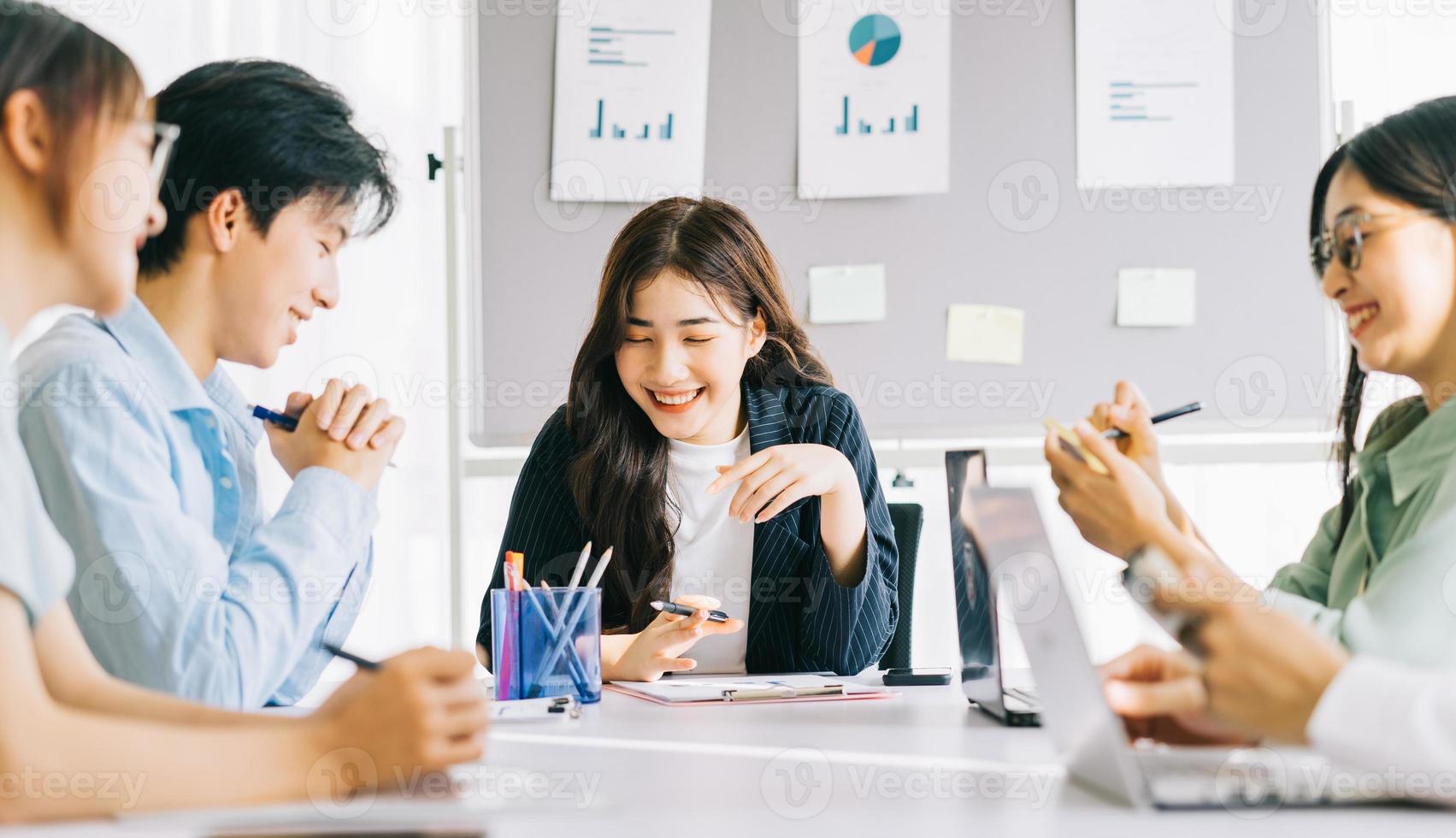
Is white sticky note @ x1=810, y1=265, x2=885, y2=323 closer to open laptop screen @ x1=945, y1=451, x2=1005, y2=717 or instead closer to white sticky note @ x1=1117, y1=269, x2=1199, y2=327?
white sticky note @ x1=1117, y1=269, x2=1199, y2=327

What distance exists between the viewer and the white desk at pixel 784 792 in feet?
2.17

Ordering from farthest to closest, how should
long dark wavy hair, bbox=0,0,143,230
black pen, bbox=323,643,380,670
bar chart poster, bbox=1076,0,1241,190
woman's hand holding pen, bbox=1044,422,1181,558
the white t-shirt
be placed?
bar chart poster, bbox=1076,0,1241,190 → the white t-shirt → woman's hand holding pen, bbox=1044,422,1181,558 → black pen, bbox=323,643,380,670 → long dark wavy hair, bbox=0,0,143,230

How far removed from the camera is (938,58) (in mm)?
2480

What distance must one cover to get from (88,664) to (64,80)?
1.34 feet

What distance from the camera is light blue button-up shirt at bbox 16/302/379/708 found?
0.97 metres

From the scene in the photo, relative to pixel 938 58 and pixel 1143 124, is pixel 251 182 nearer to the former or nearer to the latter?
pixel 938 58

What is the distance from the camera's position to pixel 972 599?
3.74 ft

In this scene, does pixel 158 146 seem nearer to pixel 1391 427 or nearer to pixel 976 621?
pixel 976 621

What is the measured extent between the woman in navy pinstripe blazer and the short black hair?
1.94 ft

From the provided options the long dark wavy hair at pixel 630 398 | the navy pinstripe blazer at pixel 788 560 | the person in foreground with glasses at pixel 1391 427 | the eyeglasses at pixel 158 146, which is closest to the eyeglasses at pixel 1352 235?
the person in foreground with glasses at pixel 1391 427

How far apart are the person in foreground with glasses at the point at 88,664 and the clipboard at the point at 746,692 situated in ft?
1.40

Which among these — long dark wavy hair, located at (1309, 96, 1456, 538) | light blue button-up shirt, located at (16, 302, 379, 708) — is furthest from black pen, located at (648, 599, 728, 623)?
long dark wavy hair, located at (1309, 96, 1456, 538)

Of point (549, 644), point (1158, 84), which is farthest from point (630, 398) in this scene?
point (1158, 84)

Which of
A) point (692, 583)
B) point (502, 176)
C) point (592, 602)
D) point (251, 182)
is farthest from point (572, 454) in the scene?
point (502, 176)
